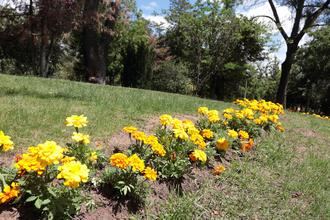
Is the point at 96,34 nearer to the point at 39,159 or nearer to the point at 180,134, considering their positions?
the point at 180,134

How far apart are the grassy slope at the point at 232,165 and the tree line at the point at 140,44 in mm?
8655

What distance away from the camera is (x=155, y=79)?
19938 millimetres

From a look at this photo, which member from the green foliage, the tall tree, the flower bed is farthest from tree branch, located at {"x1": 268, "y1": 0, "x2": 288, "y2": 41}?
the flower bed

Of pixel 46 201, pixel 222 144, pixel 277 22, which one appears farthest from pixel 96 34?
pixel 46 201

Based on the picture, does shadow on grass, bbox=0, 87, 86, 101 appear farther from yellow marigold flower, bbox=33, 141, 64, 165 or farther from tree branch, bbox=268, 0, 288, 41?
tree branch, bbox=268, 0, 288, 41

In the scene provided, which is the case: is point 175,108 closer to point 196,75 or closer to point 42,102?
point 42,102

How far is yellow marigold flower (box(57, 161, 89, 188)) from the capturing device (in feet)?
8.08

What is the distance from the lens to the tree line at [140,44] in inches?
587

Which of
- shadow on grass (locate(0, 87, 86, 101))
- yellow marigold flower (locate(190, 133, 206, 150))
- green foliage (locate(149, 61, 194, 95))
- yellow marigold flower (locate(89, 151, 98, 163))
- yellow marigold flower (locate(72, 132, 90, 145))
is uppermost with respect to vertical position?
green foliage (locate(149, 61, 194, 95))

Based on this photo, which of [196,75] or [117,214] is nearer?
[117,214]

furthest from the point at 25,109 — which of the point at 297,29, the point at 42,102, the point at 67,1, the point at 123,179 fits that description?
the point at 297,29

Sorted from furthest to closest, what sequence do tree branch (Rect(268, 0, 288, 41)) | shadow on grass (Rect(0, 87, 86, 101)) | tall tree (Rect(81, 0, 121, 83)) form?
tall tree (Rect(81, 0, 121, 83))
tree branch (Rect(268, 0, 288, 41))
shadow on grass (Rect(0, 87, 86, 101))

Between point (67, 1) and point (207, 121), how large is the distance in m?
10.5

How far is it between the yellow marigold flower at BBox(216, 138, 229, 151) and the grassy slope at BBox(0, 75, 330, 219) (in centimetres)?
25
